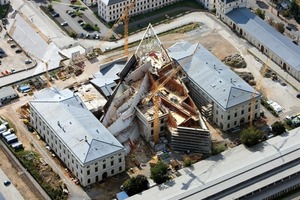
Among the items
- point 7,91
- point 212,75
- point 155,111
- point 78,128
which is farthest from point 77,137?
point 212,75

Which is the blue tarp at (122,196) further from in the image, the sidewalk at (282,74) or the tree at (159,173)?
the sidewalk at (282,74)

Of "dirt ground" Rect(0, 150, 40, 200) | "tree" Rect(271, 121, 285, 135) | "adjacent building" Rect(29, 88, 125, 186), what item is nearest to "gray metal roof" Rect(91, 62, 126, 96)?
"adjacent building" Rect(29, 88, 125, 186)

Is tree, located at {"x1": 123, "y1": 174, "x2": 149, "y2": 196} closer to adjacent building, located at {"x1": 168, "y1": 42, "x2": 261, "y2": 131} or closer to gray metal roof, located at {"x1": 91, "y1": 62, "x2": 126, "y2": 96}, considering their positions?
adjacent building, located at {"x1": 168, "y1": 42, "x2": 261, "y2": 131}

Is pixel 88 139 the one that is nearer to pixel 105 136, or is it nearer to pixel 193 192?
pixel 105 136

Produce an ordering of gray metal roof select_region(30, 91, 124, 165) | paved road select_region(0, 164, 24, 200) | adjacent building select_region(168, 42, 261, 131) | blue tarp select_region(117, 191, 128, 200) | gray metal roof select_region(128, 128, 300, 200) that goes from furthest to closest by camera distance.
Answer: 1. adjacent building select_region(168, 42, 261, 131)
2. gray metal roof select_region(30, 91, 124, 165)
3. paved road select_region(0, 164, 24, 200)
4. blue tarp select_region(117, 191, 128, 200)
5. gray metal roof select_region(128, 128, 300, 200)

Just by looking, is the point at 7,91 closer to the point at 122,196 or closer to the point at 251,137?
the point at 122,196

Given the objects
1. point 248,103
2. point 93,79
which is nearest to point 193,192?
point 248,103

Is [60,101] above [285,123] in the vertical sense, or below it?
above
